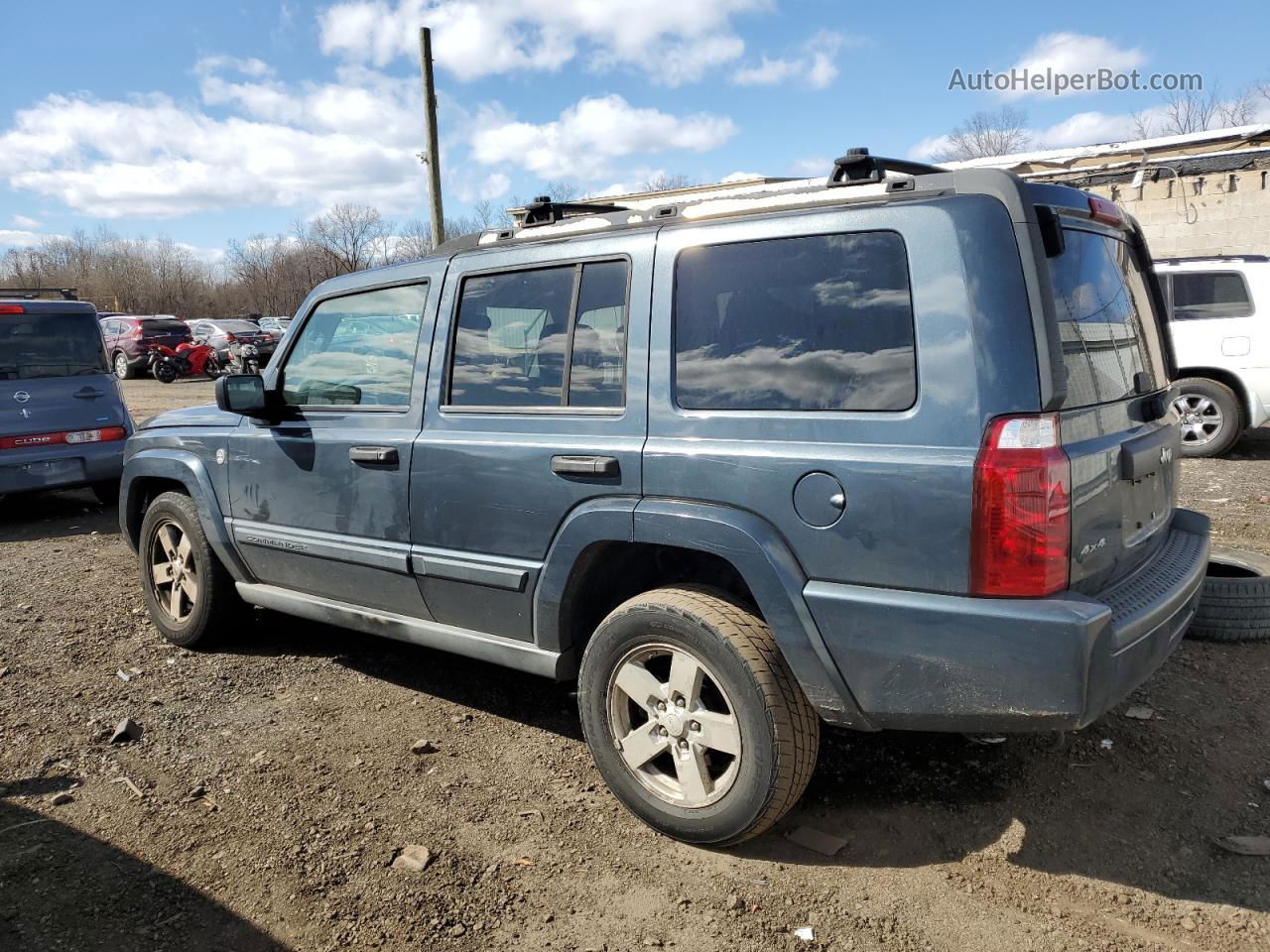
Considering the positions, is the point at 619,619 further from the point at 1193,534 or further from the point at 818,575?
the point at 1193,534

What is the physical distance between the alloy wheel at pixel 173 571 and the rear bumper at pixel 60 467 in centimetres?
306

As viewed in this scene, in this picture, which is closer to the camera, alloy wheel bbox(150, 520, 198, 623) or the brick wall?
alloy wheel bbox(150, 520, 198, 623)

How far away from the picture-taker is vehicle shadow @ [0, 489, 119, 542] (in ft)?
24.9

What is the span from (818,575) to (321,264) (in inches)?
2324

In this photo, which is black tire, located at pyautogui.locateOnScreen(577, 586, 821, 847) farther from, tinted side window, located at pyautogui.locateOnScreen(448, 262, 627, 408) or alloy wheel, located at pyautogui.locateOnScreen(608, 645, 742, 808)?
tinted side window, located at pyautogui.locateOnScreen(448, 262, 627, 408)

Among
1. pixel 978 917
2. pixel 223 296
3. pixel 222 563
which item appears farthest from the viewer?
pixel 223 296

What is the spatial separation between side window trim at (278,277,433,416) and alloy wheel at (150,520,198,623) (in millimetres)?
1095

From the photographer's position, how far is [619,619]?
2.92 metres

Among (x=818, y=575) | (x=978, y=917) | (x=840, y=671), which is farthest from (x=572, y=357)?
(x=978, y=917)

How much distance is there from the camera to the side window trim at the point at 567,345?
302 centimetres

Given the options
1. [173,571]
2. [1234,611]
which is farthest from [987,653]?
[173,571]

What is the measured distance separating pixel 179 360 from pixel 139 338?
4.25ft

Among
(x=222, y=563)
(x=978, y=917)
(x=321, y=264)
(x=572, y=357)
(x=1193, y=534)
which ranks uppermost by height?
(x=321, y=264)

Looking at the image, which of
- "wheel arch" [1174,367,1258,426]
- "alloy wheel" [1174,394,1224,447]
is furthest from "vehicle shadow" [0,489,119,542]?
"wheel arch" [1174,367,1258,426]
